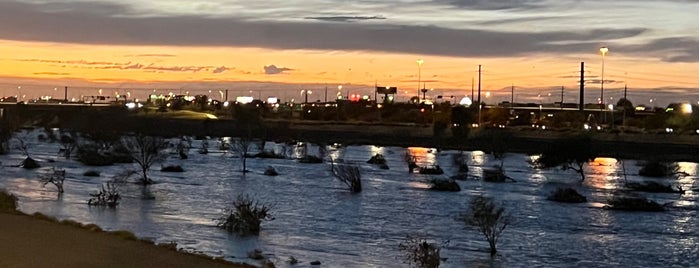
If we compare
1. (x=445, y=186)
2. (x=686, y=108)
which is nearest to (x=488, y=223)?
(x=445, y=186)

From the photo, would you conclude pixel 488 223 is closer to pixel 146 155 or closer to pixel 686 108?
pixel 146 155

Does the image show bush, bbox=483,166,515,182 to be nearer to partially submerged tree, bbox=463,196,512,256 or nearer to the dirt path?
partially submerged tree, bbox=463,196,512,256

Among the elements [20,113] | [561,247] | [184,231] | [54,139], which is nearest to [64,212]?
[184,231]

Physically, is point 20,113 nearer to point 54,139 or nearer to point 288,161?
point 54,139

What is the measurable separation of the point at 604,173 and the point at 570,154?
2.34 meters

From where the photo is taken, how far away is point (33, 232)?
20.8 meters

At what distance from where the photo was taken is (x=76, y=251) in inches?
717

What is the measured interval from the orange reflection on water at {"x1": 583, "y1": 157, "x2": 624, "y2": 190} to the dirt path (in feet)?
117

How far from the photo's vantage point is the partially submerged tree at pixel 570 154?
64.9m

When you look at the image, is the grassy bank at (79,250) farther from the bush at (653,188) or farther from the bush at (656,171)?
the bush at (656,171)

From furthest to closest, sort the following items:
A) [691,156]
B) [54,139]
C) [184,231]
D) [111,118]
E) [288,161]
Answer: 1. [111,118]
2. [54,139]
3. [691,156]
4. [288,161]
5. [184,231]

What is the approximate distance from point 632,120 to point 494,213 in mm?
131115

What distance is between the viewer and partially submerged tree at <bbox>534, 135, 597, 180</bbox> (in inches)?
2554

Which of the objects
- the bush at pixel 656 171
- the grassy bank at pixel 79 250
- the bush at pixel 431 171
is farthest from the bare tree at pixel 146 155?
the bush at pixel 656 171
